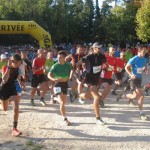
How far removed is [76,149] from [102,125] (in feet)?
4.96

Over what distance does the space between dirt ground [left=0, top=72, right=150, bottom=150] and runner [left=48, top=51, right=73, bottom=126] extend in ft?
1.55

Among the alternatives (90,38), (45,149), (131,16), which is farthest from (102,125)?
(90,38)

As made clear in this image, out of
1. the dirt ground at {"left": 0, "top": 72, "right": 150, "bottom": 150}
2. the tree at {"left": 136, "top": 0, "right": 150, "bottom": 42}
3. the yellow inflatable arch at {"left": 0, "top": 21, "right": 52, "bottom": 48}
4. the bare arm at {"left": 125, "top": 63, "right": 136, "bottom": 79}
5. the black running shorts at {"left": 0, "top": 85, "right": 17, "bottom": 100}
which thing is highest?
the tree at {"left": 136, "top": 0, "right": 150, "bottom": 42}

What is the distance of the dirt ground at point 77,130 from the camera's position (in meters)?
6.41

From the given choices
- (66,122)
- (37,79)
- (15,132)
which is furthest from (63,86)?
(37,79)

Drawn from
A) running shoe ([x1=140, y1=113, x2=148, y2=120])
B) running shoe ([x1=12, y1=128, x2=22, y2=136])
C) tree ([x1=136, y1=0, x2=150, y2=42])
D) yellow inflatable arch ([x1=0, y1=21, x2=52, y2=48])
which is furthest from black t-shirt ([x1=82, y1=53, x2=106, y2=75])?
tree ([x1=136, y1=0, x2=150, y2=42])

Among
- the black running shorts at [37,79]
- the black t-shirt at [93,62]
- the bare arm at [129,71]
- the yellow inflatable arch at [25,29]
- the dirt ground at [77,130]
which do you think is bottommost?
the dirt ground at [77,130]

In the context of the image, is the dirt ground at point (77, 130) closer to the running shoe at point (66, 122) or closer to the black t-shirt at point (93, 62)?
the running shoe at point (66, 122)

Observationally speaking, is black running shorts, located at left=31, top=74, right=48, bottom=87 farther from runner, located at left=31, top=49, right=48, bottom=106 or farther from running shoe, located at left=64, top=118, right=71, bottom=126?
running shoe, located at left=64, top=118, right=71, bottom=126

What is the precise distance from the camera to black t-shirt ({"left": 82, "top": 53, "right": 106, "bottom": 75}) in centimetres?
793

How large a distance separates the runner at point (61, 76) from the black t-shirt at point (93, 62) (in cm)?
42

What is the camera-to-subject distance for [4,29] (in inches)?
776

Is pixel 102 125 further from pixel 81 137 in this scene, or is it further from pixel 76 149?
pixel 76 149

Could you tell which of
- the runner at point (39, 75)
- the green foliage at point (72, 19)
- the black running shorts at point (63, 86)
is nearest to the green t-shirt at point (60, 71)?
the black running shorts at point (63, 86)
